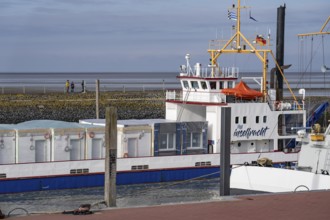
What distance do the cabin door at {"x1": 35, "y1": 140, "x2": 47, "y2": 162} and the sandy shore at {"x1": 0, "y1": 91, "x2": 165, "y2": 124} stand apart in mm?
28427

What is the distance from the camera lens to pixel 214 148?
114 feet

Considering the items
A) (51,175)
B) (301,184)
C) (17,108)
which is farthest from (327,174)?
(17,108)

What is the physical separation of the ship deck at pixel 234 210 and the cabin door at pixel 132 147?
1603cm

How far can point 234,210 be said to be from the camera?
15.3m

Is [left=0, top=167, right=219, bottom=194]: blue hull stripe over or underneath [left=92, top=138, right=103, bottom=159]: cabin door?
underneath

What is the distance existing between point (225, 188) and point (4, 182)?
13.3m

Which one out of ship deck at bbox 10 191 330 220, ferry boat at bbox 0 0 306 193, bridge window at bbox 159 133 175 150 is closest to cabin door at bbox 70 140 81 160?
ferry boat at bbox 0 0 306 193

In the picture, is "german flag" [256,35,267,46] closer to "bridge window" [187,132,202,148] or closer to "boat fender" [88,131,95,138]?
"bridge window" [187,132,202,148]

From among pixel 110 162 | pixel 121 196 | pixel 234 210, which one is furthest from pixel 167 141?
pixel 234 210

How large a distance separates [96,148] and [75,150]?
3.27ft

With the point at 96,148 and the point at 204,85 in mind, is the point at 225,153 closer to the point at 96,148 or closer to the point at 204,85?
the point at 96,148

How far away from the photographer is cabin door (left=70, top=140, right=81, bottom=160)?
103 feet

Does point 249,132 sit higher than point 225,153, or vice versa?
point 225,153

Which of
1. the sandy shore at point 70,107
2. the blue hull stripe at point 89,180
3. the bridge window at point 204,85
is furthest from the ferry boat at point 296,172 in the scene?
the sandy shore at point 70,107
